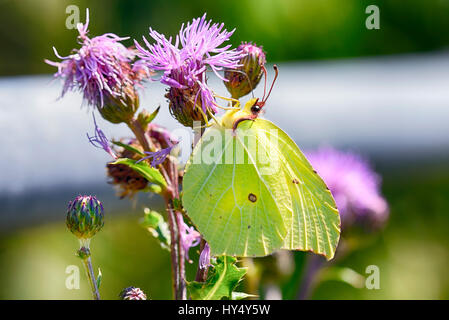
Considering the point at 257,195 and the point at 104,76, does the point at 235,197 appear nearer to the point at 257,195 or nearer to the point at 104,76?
the point at 257,195

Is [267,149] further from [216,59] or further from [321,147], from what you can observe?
[321,147]

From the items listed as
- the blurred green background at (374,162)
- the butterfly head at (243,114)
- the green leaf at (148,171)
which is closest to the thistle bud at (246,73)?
the butterfly head at (243,114)

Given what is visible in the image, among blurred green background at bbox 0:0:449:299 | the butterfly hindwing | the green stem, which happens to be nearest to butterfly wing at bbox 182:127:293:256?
the butterfly hindwing

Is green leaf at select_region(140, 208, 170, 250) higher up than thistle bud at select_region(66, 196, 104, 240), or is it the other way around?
thistle bud at select_region(66, 196, 104, 240)

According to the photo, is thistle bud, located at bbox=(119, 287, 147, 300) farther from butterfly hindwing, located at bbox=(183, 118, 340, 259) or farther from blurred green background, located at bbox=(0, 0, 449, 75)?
blurred green background, located at bbox=(0, 0, 449, 75)

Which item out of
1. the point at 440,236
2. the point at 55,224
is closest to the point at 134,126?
the point at 55,224

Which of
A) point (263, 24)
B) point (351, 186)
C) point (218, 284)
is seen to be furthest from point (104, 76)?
point (263, 24)
